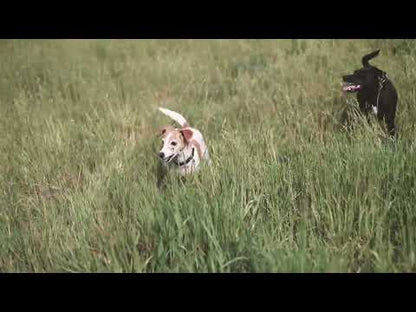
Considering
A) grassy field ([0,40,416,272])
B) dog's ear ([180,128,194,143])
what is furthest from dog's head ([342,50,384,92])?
dog's ear ([180,128,194,143])

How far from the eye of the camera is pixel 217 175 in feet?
11.9

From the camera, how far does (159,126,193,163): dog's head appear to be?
436 cm

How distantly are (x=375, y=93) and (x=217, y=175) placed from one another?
2.25 metres

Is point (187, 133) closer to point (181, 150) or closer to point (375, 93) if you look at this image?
point (181, 150)

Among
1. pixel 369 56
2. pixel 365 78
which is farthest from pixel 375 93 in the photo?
pixel 369 56

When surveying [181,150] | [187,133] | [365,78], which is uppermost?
[365,78]

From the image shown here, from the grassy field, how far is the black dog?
0.54 ft

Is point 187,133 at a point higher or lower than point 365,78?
lower

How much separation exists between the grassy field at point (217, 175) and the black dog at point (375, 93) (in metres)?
0.16

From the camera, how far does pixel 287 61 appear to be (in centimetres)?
731

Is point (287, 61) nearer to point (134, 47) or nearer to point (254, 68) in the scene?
point (254, 68)

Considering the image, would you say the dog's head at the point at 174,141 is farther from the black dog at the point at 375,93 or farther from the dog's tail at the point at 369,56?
the dog's tail at the point at 369,56

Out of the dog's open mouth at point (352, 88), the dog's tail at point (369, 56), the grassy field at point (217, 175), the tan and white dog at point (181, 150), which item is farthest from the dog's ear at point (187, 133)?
the dog's tail at point (369, 56)

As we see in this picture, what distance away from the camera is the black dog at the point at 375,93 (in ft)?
15.1
